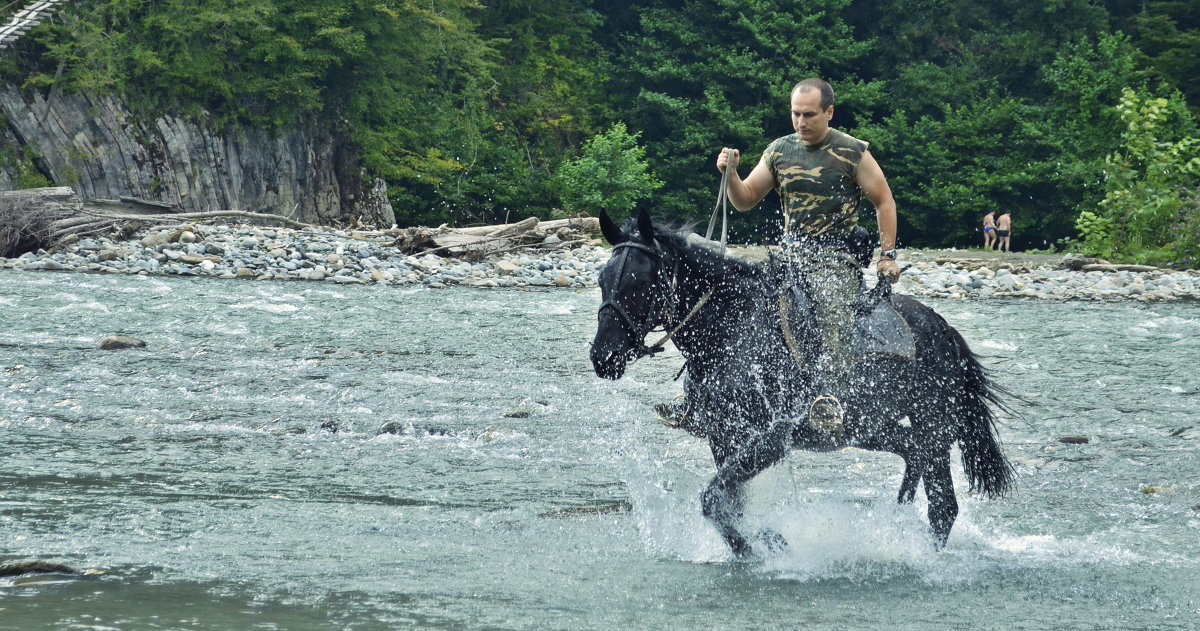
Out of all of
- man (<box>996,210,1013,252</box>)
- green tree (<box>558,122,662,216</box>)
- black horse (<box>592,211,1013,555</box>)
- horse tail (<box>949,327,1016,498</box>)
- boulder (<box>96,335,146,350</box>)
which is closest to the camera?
black horse (<box>592,211,1013,555</box>)

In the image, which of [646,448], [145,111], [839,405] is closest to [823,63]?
[145,111]

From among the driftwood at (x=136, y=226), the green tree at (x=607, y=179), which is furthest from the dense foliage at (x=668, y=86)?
the driftwood at (x=136, y=226)

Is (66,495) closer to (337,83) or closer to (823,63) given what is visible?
(337,83)

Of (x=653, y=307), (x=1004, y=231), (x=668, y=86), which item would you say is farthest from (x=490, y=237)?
(x=653, y=307)

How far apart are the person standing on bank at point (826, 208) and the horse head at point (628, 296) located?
632 millimetres

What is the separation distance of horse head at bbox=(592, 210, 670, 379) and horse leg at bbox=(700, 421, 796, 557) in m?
0.66

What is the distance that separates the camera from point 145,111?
33.5 metres

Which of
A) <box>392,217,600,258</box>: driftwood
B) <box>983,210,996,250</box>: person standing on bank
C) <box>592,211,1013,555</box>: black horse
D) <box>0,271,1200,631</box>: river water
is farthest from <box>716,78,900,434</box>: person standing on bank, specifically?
<box>983,210,996,250</box>: person standing on bank

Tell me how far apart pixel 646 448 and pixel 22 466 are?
3.94 metres

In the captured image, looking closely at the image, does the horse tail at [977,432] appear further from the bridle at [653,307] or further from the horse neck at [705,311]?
the bridle at [653,307]

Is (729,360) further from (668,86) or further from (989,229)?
(668,86)

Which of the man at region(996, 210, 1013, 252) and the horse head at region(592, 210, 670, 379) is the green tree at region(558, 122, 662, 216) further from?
the horse head at region(592, 210, 670, 379)

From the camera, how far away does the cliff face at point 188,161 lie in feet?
102

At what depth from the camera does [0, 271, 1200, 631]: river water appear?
5016 mm
